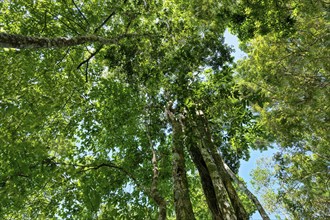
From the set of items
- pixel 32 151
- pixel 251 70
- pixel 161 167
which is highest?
pixel 251 70

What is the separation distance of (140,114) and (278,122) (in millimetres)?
8678

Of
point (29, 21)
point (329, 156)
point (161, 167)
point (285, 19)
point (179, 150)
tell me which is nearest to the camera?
point (179, 150)

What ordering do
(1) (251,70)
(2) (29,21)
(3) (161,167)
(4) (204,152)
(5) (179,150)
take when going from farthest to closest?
(1) (251,70)
(3) (161,167)
(2) (29,21)
(5) (179,150)
(4) (204,152)

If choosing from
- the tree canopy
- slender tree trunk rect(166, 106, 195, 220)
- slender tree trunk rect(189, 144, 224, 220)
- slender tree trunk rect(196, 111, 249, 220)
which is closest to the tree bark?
the tree canopy

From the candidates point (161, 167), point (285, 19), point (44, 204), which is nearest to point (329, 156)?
point (285, 19)

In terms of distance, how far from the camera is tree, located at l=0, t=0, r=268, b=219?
6219 millimetres

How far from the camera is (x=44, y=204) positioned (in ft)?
28.7

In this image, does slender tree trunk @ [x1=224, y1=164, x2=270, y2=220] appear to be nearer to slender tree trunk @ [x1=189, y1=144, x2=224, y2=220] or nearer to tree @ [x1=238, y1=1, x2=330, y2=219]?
slender tree trunk @ [x1=189, y1=144, x2=224, y2=220]

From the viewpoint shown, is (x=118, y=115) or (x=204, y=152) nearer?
(x=204, y=152)

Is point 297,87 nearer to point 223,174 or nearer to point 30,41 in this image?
point 223,174

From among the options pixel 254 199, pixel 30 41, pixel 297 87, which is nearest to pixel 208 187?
pixel 254 199

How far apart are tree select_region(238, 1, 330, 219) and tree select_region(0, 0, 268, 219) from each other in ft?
11.4

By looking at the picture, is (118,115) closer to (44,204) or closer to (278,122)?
(44,204)

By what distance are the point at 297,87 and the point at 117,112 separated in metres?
9.70
